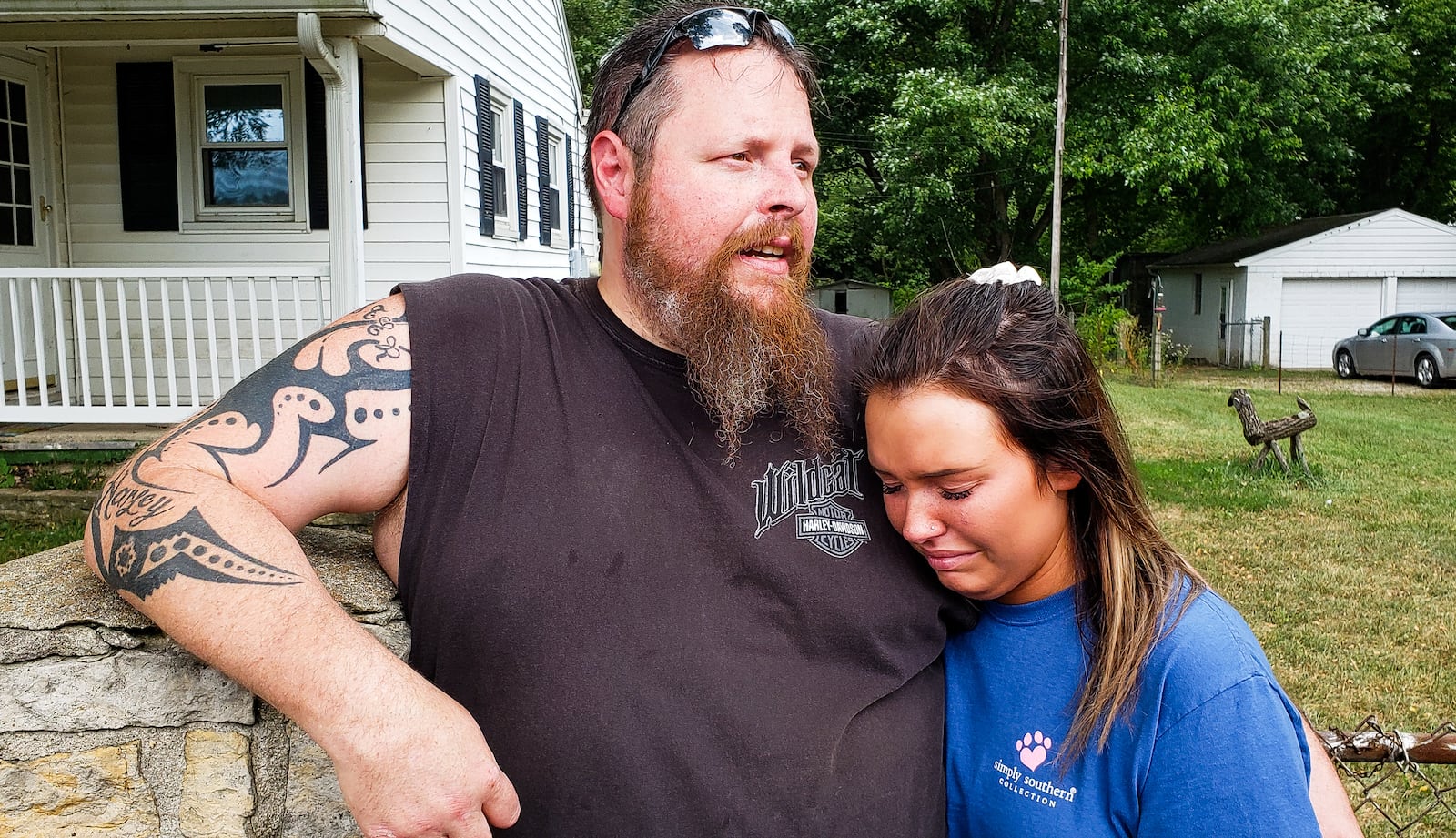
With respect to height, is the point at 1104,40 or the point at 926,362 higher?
the point at 1104,40

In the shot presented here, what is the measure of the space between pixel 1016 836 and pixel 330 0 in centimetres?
673

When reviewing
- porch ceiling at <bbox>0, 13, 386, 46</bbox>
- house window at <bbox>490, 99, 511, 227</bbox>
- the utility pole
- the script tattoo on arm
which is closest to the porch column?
porch ceiling at <bbox>0, 13, 386, 46</bbox>

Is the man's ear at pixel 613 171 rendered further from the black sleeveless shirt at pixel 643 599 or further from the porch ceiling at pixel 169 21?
the porch ceiling at pixel 169 21

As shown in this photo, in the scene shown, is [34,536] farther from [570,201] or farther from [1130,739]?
[570,201]

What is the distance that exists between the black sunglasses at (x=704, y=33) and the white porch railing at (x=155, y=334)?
578cm

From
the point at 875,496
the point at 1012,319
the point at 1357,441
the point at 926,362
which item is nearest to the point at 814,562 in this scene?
the point at 875,496

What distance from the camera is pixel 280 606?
136 centimetres

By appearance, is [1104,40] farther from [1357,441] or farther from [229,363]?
[229,363]

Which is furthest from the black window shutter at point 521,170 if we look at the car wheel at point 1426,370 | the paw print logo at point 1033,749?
the car wheel at point 1426,370

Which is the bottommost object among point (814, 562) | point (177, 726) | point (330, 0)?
point (177, 726)

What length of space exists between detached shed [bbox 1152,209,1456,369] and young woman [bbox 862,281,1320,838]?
85.6 ft

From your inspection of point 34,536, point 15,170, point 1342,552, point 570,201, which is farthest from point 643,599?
point 570,201

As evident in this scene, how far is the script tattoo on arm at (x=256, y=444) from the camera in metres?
1.38

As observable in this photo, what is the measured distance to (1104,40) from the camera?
22.5 m
